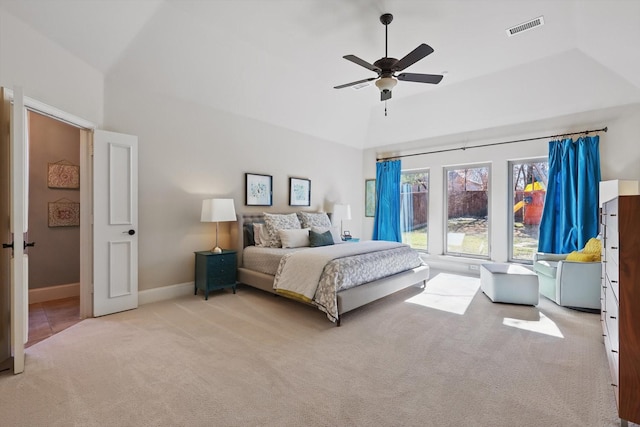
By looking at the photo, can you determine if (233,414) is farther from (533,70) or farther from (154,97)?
(533,70)

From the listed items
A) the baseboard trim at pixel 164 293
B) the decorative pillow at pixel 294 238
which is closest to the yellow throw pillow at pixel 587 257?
the decorative pillow at pixel 294 238

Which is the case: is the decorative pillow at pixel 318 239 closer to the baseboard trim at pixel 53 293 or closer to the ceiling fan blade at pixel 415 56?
the ceiling fan blade at pixel 415 56

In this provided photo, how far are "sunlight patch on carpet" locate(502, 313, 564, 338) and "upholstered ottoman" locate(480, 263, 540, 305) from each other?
41cm

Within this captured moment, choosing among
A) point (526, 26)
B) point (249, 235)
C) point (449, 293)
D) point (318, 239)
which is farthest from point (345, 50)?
point (449, 293)

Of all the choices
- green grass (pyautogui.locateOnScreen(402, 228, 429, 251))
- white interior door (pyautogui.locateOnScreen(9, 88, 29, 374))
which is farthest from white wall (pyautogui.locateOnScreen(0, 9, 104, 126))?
green grass (pyautogui.locateOnScreen(402, 228, 429, 251))

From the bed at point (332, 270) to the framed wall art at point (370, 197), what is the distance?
99.8 inches

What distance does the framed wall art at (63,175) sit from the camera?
13.6ft

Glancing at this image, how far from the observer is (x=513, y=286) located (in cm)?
387

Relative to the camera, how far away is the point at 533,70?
438cm

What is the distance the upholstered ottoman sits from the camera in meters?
3.81

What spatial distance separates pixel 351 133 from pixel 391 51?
106 inches

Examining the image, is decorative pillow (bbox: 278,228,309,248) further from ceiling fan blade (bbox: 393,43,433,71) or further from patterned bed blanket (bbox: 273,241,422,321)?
ceiling fan blade (bbox: 393,43,433,71)

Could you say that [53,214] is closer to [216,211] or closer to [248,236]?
[216,211]

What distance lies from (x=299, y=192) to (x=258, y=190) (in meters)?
0.98
